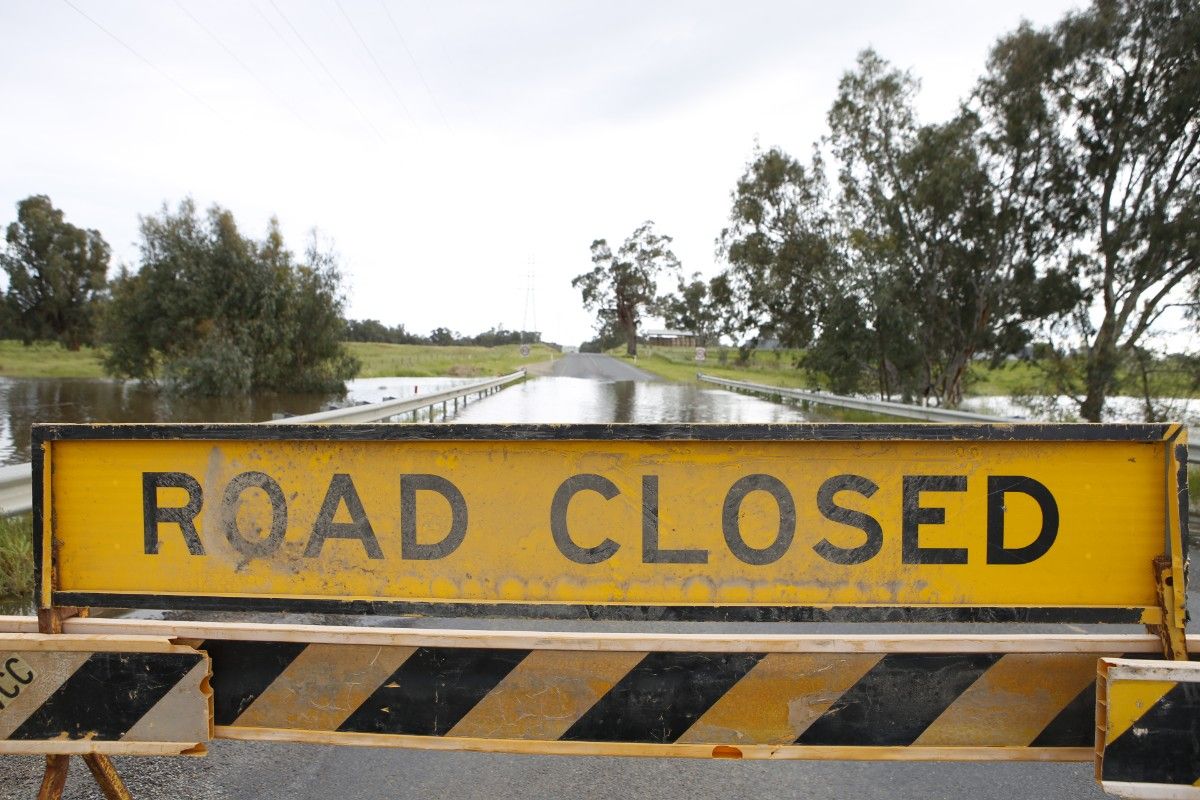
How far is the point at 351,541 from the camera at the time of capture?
235 cm

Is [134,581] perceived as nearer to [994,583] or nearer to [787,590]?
[787,590]

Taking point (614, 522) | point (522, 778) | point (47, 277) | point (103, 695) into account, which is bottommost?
point (522, 778)

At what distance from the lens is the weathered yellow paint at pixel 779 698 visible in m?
2.22

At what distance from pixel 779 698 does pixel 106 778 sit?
2249 mm

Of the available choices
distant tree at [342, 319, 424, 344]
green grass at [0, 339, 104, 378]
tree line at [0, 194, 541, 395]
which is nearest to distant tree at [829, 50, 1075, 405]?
tree line at [0, 194, 541, 395]

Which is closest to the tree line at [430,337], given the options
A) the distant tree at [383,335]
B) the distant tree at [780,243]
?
the distant tree at [383,335]

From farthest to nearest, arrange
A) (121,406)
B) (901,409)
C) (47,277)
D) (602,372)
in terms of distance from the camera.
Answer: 1. (47,277)
2. (602,372)
3. (121,406)
4. (901,409)

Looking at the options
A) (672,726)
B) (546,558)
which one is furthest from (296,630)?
(672,726)

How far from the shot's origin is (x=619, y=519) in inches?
91.3

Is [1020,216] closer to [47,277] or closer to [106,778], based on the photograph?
[106,778]

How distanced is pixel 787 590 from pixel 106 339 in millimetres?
29106

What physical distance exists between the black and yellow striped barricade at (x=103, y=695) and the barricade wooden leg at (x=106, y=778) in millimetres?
314

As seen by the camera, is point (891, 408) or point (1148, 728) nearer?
point (1148, 728)

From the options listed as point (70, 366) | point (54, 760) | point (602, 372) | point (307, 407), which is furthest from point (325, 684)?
point (70, 366)
